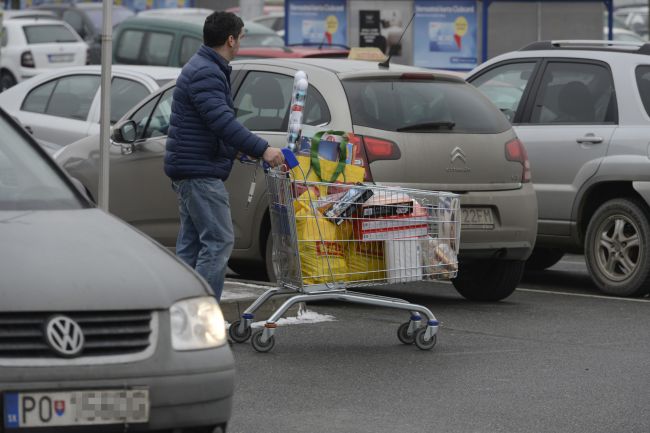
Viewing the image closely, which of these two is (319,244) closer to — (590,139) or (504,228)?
(504,228)

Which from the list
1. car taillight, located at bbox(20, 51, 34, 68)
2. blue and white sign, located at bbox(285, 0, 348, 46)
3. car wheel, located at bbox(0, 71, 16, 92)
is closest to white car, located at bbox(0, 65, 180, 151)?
blue and white sign, located at bbox(285, 0, 348, 46)

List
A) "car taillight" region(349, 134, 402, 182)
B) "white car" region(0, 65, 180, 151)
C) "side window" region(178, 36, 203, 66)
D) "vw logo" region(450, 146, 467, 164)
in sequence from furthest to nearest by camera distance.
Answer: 1. "side window" region(178, 36, 203, 66)
2. "white car" region(0, 65, 180, 151)
3. "vw logo" region(450, 146, 467, 164)
4. "car taillight" region(349, 134, 402, 182)

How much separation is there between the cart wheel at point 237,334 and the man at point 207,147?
11.5 inches

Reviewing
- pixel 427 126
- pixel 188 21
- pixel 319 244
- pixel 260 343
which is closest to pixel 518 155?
pixel 427 126

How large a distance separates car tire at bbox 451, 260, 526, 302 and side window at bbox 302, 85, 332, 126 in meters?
1.70

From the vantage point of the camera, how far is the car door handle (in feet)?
36.3

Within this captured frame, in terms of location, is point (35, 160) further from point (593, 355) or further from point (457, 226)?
point (593, 355)

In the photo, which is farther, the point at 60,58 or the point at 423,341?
the point at 60,58

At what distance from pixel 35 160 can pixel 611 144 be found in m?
5.92

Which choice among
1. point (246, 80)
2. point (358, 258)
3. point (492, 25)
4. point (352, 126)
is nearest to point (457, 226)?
point (358, 258)

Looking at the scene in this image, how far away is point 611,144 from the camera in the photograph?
1100cm

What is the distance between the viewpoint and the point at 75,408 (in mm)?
4695

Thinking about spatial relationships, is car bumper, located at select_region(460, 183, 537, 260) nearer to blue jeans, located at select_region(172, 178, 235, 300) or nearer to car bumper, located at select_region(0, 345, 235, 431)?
blue jeans, located at select_region(172, 178, 235, 300)

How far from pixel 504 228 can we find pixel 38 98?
6449mm
